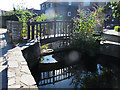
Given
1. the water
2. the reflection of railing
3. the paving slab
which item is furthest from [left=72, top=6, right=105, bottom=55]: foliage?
the paving slab

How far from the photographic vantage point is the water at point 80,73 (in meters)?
4.21

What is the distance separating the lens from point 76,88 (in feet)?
13.0

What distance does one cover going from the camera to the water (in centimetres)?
421

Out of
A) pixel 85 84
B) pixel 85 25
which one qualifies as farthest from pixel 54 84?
pixel 85 25

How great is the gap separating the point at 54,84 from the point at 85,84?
3.57ft

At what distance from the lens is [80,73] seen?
517cm

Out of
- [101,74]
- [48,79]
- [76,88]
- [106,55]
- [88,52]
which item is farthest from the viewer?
[106,55]

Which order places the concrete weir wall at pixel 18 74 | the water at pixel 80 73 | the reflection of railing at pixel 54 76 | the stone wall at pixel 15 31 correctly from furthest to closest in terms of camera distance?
the stone wall at pixel 15 31
the reflection of railing at pixel 54 76
the water at pixel 80 73
the concrete weir wall at pixel 18 74

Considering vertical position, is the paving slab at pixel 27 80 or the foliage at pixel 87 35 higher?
the foliage at pixel 87 35

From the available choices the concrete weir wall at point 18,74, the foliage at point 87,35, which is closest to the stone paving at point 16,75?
the concrete weir wall at point 18,74

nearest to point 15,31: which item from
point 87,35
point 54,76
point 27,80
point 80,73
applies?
point 54,76

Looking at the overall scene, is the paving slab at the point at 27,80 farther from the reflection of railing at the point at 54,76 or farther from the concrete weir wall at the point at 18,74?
the reflection of railing at the point at 54,76

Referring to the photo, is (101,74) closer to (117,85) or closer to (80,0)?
(117,85)

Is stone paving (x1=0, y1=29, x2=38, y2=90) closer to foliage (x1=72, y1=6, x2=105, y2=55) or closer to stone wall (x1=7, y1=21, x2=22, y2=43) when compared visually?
stone wall (x1=7, y1=21, x2=22, y2=43)
